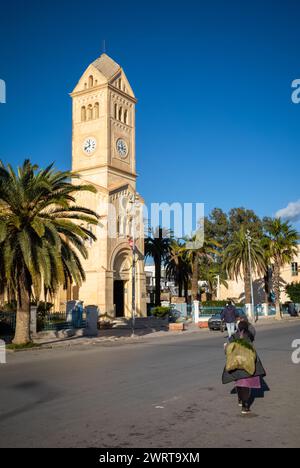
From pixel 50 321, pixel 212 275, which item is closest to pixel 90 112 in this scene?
pixel 50 321

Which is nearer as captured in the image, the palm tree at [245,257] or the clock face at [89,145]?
the clock face at [89,145]

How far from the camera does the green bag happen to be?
24.8ft

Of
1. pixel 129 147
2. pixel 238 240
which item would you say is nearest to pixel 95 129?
pixel 129 147

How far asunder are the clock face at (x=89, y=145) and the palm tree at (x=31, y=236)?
2346 centimetres

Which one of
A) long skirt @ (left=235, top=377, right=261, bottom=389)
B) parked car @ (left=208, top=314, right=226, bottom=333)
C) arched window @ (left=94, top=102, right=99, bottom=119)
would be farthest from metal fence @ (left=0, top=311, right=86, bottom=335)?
arched window @ (left=94, top=102, right=99, bottom=119)

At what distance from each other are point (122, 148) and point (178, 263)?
45.1ft

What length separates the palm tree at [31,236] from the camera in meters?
19.3

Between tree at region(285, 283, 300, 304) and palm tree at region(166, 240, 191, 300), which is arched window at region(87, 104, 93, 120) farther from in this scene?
tree at region(285, 283, 300, 304)

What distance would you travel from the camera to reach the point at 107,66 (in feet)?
153

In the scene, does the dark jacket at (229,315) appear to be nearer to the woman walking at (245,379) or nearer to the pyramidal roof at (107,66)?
the woman walking at (245,379)

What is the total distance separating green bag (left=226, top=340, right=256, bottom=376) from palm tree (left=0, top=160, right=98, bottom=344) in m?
12.4

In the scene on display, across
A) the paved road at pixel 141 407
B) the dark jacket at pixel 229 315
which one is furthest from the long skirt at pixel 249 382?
the dark jacket at pixel 229 315

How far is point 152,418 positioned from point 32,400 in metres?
2.74
